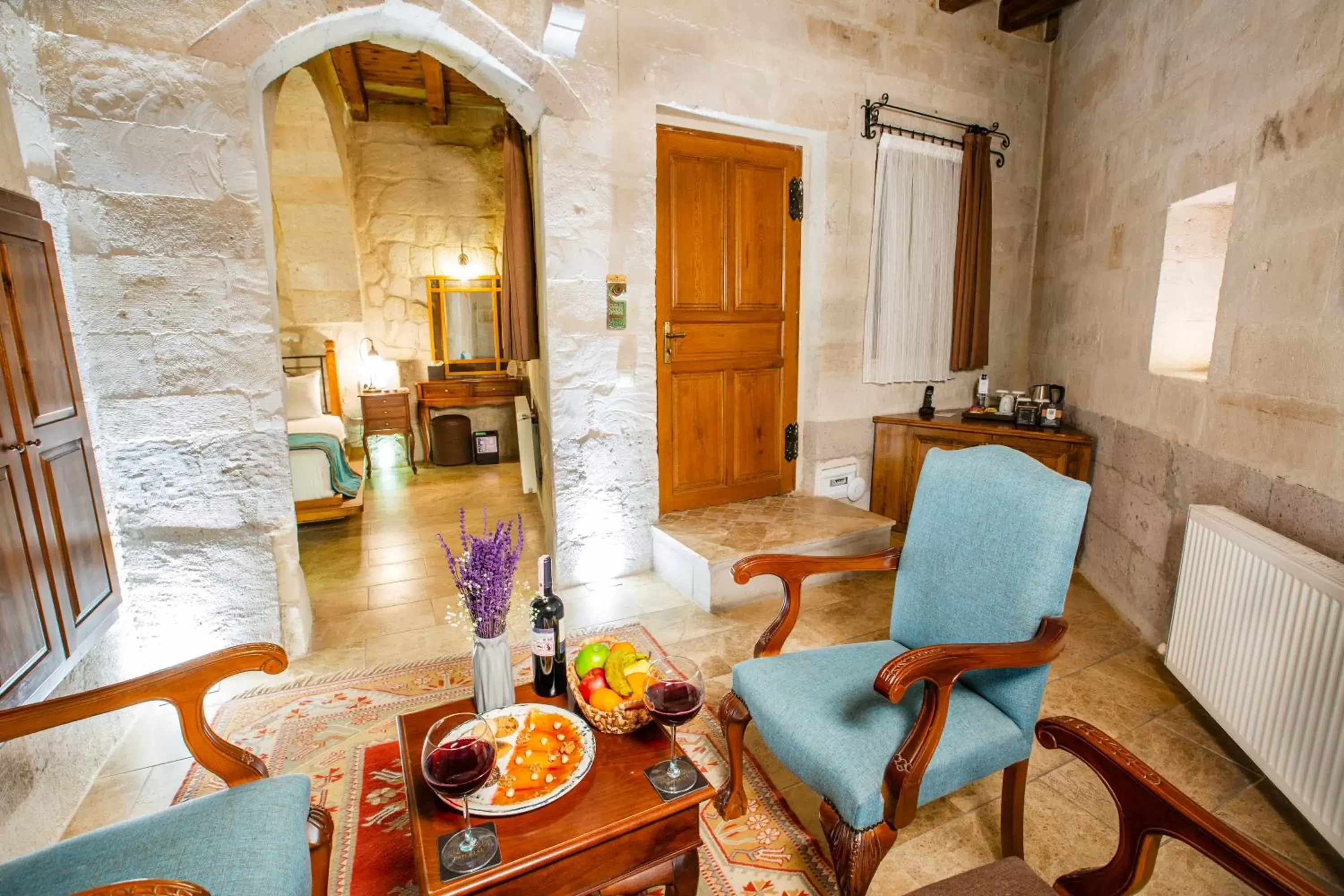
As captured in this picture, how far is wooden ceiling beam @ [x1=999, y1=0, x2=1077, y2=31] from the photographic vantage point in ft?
11.3

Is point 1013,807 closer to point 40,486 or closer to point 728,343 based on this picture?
point 728,343

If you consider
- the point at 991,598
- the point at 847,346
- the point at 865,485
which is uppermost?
the point at 847,346

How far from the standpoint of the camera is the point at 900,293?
3.82m

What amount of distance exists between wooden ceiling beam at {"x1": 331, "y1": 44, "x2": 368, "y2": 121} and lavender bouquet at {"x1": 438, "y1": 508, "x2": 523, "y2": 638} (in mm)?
4257

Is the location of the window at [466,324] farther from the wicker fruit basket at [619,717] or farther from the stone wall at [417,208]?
the wicker fruit basket at [619,717]

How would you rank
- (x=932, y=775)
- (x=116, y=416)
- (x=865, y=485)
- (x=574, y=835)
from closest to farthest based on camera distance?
(x=574, y=835) → (x=932, y=775) → (x=116, y=416) → (x=865, y=485)

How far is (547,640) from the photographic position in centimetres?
153

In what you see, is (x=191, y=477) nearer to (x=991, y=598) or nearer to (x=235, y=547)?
(x=235, y=547)

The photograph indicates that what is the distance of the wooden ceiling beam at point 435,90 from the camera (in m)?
4.70

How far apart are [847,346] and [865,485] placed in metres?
0.90

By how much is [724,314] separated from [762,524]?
1168 mm

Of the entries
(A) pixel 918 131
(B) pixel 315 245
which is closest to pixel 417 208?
(B) pixel 315 245

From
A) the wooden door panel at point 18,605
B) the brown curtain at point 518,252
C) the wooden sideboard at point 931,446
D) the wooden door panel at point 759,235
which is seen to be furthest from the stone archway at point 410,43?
the wooden sideboard at point 931,446

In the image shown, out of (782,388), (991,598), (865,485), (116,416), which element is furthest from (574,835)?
(865,485)
